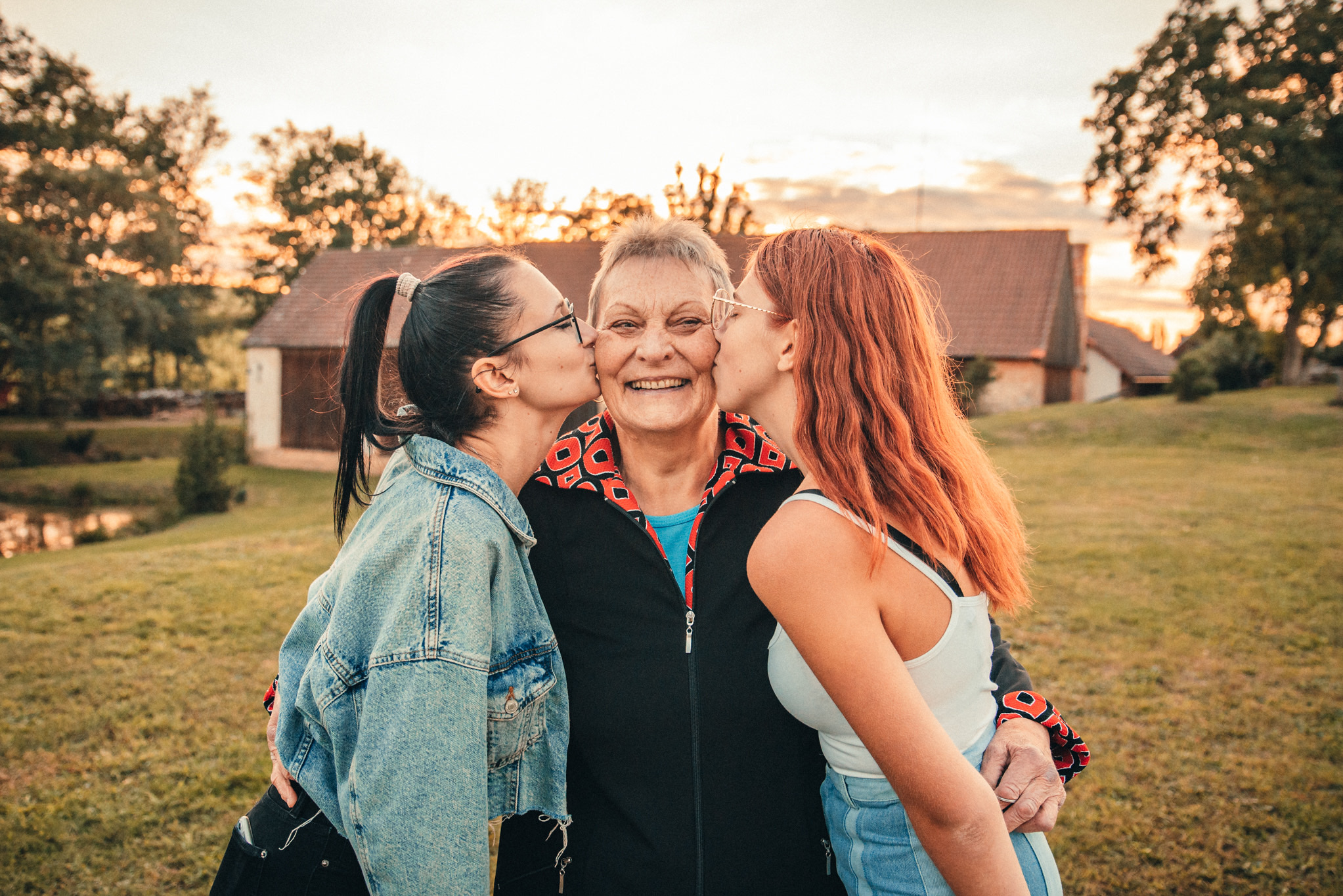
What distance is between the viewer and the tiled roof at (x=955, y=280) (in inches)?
1048

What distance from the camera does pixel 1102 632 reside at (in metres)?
7.87

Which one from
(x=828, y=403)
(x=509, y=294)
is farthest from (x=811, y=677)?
(x=509, y=294)

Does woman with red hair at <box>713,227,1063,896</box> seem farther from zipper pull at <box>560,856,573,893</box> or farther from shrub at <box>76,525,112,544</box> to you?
shrub at <box>76,525,112,544</box>

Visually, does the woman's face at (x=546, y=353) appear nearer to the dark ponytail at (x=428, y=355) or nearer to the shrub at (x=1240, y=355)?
the dark ponytail at (x=428, y=355)

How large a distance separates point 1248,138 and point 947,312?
29.7 ft

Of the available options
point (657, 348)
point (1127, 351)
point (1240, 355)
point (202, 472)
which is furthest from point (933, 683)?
point (1127, 351)

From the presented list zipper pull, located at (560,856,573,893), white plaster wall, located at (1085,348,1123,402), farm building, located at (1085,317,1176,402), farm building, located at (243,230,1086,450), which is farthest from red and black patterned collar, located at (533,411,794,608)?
white plaster wall, located at (1085,348,1123,402)

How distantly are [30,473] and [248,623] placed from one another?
24.7 m

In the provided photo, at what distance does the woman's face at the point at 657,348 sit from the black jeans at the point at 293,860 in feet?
4.46

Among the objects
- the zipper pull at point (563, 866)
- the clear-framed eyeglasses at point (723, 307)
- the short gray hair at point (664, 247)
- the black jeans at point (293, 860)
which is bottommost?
the zipper pull at point (563, 866)

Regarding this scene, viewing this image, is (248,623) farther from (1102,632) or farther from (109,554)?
(1102,632)

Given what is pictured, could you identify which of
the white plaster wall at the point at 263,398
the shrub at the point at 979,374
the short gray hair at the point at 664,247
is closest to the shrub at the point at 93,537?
the white plaster wall at the point at 263,398

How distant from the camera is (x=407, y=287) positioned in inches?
85.7

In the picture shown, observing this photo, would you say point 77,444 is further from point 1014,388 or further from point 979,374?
point 1014,388
